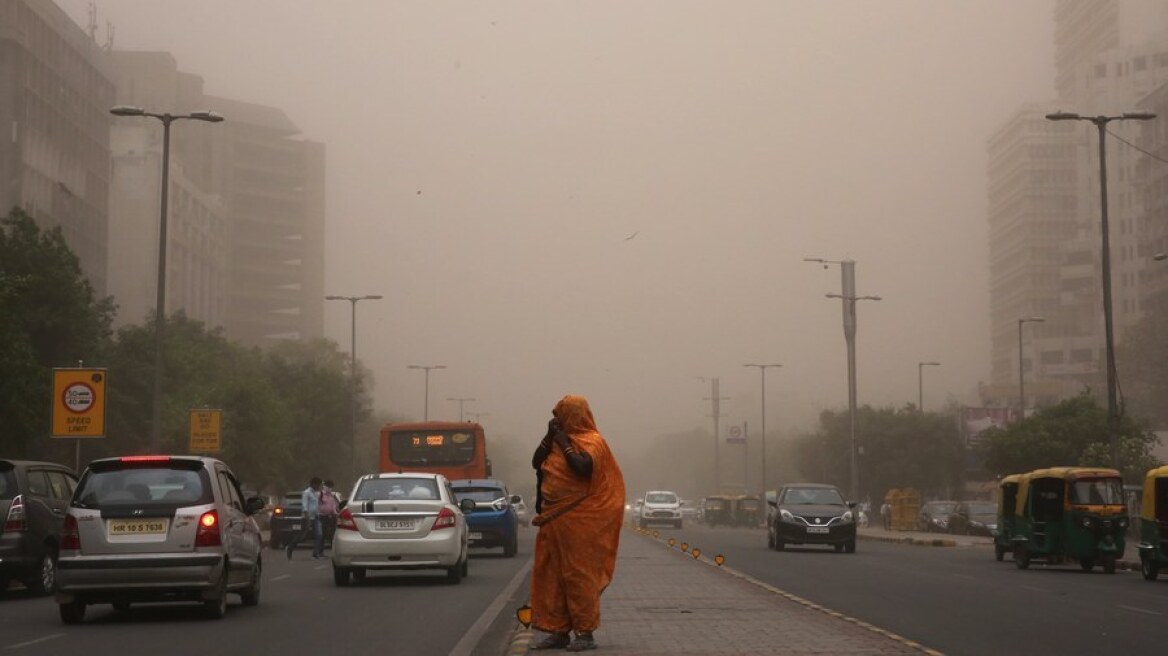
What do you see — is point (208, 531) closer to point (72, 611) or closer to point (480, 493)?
point (72, 611)

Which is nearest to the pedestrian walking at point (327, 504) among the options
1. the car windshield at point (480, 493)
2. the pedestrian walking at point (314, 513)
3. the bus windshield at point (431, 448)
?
the pedestrian walking at point (314, 513)

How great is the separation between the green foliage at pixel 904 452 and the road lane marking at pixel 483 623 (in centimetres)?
8604

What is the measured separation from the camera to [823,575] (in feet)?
92.7

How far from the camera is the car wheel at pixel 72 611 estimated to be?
17.7 metres

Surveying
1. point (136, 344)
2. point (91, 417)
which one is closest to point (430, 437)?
point (91, 417)

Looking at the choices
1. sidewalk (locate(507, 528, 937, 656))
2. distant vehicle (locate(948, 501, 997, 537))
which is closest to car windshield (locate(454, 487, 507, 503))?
sidewalk (locate(507, 528, 937, 656))

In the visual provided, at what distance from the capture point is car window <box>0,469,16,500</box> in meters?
22.4

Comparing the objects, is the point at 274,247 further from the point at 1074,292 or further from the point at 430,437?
the point at 430,437

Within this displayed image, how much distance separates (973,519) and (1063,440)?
11.2 meters

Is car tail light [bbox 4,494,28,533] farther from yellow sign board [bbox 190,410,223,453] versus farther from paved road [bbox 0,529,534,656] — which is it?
yellow sign board [bbox 190,410,223,453]

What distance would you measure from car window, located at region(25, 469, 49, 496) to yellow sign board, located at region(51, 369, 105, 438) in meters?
13.3

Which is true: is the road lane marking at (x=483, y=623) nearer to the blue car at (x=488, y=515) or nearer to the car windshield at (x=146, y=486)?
the car windshield at (x=146, y=486)

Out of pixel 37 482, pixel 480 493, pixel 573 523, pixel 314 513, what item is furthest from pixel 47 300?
pixel 573 523

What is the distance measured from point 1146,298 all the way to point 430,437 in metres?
106
